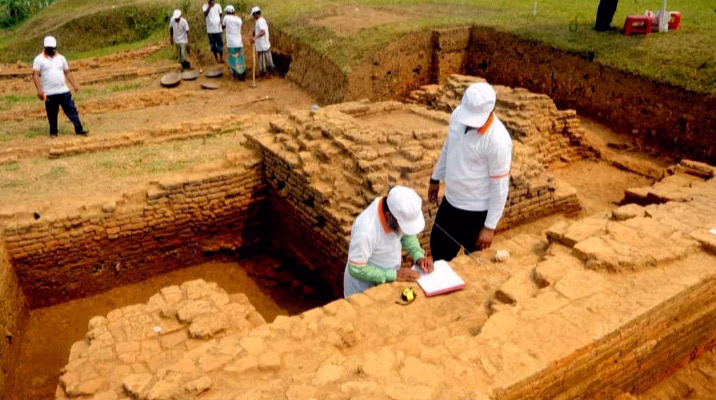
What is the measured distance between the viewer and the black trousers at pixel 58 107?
8.84 metres

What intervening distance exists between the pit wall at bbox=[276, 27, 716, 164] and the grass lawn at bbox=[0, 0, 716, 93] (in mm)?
212

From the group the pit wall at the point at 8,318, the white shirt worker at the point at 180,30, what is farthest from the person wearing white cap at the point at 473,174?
the white shirt worker at the point at 180,30

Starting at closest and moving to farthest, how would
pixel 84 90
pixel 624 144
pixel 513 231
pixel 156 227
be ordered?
pixel 513 231
pixel 156 227
pixel 624 144
pixel 84 90

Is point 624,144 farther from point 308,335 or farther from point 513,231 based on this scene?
point 308,335

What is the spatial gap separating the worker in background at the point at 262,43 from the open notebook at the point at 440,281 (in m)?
9.33

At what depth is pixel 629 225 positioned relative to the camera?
4508 mm

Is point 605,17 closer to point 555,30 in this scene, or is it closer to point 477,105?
point 555,30

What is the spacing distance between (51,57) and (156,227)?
3.54m

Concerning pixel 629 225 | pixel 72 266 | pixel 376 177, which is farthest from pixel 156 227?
pixel 629 225

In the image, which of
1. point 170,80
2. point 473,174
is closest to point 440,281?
point 473,174

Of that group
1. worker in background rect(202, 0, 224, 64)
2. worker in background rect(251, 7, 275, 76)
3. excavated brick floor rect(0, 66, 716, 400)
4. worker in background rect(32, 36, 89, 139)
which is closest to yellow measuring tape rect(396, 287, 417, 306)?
excavated brick floor rect(0, 66, 716, 400)

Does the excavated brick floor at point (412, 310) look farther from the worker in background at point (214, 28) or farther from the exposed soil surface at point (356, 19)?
the worker in background at point (214, 28)

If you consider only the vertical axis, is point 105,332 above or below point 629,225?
below

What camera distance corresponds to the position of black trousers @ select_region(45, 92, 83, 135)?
8.84m
